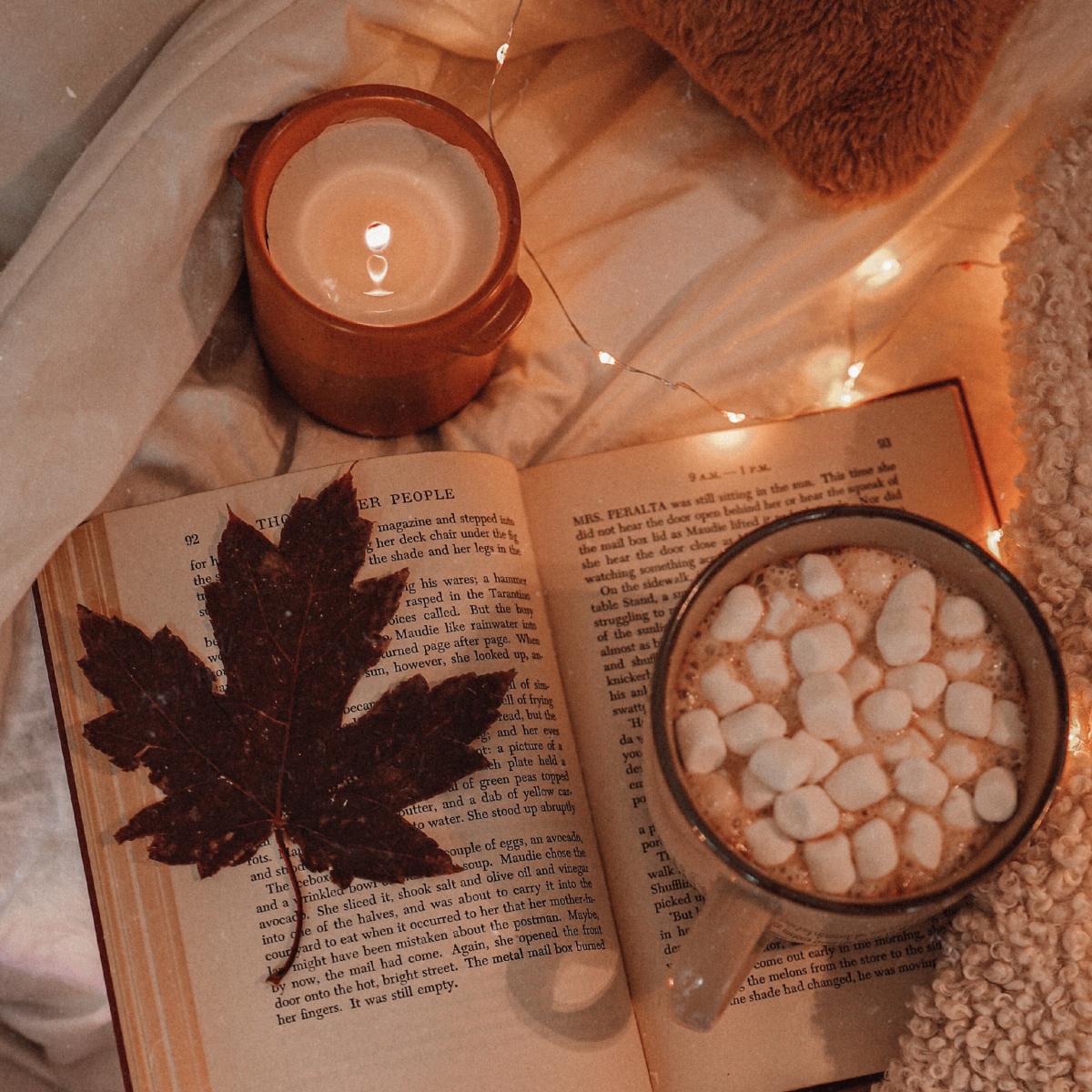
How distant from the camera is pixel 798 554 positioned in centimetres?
66

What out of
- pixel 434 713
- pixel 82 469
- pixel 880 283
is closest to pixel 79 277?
pixel 82 469

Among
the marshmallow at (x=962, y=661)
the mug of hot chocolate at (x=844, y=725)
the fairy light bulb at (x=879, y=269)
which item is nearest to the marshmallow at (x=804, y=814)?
the mug of hot chocolate at (x=844, y=725)

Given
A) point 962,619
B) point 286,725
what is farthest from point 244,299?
point 962,619

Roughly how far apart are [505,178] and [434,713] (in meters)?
0.32

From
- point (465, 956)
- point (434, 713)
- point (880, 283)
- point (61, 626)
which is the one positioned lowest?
point (465, 956)

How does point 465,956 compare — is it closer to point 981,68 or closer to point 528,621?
point 528,621

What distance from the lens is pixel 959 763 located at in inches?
25.1

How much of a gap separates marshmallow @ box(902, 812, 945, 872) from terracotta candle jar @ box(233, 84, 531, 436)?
351 millimetres

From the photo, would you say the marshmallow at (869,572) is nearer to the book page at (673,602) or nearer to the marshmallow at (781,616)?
the marshmallow at (781,616)

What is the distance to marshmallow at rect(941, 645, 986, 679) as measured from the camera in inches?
25.6

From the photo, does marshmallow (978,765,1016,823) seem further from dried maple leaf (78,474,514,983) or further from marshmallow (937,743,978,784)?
dried maple leaf (78,474,514,983)

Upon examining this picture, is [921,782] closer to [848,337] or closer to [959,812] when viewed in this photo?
[959,812]

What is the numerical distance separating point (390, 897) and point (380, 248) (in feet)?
1.28

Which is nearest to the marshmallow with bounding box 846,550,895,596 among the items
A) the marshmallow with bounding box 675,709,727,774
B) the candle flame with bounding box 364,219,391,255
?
the marshmallow with bounding box 675,709,727,774
